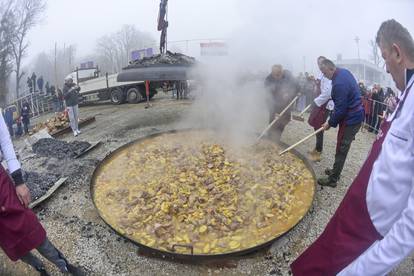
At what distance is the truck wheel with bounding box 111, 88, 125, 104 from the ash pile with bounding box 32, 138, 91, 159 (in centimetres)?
697

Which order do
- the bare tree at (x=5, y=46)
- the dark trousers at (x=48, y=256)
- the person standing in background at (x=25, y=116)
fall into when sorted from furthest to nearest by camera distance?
1. the bare tree at (x=5, y=46)
2. the person standing in background at (x=25, y=116)
3. the dark trousers at (x=48, y=256)

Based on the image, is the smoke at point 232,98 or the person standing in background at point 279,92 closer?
the person standing in background at point 279,92

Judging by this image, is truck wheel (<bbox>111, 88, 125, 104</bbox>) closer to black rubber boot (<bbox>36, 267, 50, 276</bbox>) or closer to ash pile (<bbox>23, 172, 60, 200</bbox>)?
ash pile (<bbox>23, 172, 60, 200</bbox>)

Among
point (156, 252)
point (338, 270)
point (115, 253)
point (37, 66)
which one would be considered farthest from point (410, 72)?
point (37, 66)

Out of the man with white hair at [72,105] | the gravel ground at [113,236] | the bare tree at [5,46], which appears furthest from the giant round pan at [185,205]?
the bare tree at [5,46]

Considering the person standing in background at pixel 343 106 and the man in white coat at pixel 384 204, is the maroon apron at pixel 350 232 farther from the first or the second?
the person standing in background at pixel 343 106

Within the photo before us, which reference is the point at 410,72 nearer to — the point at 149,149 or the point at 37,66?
the point at 149,149

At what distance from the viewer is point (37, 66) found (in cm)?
8194

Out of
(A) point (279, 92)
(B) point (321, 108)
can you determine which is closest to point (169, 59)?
(A) point (279, 92)

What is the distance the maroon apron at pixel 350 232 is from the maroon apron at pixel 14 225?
2277 mm

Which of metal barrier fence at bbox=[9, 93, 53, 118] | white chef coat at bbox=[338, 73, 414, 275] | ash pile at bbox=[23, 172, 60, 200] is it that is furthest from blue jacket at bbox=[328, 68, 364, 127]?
metal barrier fence at bbox=[9, 93, 53, 118]

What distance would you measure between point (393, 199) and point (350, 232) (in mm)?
261

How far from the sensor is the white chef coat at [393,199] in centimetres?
127

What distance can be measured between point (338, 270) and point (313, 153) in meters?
5.10
